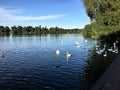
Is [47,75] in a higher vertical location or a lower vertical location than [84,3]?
lower

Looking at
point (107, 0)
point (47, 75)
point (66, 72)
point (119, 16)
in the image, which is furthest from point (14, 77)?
point (107, 0)

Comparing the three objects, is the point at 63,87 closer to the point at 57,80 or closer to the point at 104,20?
the point at 57,80

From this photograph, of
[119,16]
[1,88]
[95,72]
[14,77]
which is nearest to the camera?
[1,88]

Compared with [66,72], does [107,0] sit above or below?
above

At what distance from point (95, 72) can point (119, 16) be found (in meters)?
35.4

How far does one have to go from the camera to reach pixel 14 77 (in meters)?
22.8

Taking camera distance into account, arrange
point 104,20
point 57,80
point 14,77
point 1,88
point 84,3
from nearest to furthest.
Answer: point 1,88 < point 57,80 < point 14,77 < point 104,20 < point 84,3

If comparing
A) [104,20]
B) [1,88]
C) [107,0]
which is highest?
[107,0]

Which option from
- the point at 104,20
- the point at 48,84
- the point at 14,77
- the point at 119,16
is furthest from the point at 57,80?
the point at 104,20

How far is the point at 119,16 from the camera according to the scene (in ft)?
183

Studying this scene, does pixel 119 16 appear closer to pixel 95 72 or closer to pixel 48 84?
pixel 95 72

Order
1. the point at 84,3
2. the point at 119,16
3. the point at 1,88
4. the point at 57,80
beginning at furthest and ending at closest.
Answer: the point at 84,3
the point at 119,16
the point at 57,80
the point at 1,88

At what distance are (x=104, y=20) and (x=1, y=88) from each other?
4811 cm

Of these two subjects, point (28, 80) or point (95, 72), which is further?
point (95, 72)
